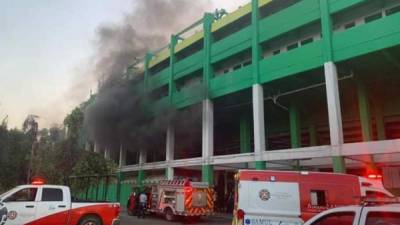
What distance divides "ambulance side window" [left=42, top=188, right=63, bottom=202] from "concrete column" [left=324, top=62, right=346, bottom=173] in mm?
11252

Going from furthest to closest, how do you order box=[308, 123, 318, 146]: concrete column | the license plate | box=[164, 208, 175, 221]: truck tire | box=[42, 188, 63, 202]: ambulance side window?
1. box=[308, 123, 318, 146]: concrete column
2. box=[164, 208, 175, 221]: truck tire
3. box=[42, 188, 63, 202]: ambulance side window
4. the license plate

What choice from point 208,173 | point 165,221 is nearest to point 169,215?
point 165,221

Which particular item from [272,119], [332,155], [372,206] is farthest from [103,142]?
[372,206]

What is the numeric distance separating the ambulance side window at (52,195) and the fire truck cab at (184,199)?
7525mm

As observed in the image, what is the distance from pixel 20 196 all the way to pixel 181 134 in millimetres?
19044

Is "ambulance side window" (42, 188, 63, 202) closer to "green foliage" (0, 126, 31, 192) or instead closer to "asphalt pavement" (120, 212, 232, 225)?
"asphalt pavement" (120, 212, 232, 225)

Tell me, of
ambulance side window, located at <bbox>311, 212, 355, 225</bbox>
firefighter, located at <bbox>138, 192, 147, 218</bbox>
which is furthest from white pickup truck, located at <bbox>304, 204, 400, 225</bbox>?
firefighter, located at <bbox>138, 192, 147, 218</bbox>

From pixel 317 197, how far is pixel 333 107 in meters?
8.45

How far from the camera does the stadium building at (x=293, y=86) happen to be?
16.9 metres

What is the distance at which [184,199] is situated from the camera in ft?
57.5

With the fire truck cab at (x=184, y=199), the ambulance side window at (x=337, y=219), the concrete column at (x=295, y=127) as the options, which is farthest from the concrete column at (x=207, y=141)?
the ambulance side window at (x=337, y=219)

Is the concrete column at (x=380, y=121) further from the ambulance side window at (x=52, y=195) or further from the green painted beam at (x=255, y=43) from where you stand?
the ambulance side window at (x=52, y=195)

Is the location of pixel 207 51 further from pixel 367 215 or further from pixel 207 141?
pixel 367 215

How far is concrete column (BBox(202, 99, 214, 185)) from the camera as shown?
23359 millimetres
